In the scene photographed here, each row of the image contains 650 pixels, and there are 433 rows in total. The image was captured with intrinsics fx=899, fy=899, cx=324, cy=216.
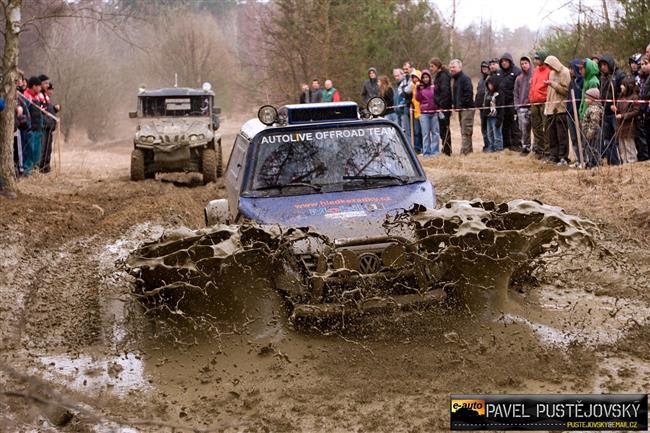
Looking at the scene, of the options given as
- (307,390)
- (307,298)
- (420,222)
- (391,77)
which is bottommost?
(307,390)

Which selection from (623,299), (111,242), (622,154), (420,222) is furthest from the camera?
(622,154)

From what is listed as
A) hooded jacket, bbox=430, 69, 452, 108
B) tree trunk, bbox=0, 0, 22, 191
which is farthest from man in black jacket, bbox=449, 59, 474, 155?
tree trunk, bbox=0, 0, 22, 191

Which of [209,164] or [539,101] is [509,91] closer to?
[539,101]

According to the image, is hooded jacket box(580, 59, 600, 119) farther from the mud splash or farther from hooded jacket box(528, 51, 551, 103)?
the mud splash

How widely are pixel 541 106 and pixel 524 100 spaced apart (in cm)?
66

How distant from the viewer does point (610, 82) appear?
1205 centimetres

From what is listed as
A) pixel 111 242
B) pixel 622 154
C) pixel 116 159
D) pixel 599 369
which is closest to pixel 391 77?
pixel 116 159

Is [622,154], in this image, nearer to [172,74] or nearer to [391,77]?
[391,77]

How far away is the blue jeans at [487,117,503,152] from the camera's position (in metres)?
15.8

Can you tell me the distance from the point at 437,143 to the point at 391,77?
1070 cm

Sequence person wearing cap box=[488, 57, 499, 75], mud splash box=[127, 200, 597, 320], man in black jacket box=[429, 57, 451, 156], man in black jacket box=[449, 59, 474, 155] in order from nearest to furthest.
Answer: mud splash box=[127, 200, 597, 320], person wearing cap box=[488, 57, 499, 75], man in black jacket box=[449, 59, 474, 155], man in black jacket box=[429, 57, 451, 156]

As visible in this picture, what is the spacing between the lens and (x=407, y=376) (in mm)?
5484

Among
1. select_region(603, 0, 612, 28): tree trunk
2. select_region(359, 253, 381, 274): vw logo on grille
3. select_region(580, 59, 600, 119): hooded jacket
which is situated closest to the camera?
select_region(359, 253, 381, 274): vw logo on grille

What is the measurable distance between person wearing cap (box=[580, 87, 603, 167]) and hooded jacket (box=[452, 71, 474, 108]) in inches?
151
